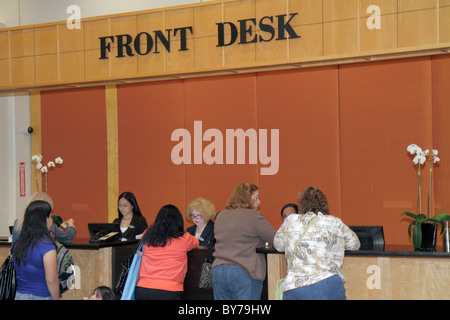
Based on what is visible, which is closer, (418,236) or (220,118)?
(418,236)

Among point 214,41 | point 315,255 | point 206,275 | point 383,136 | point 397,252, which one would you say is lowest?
point 206,275

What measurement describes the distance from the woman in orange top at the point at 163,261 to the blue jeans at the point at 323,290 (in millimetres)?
938

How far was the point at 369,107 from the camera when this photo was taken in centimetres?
682

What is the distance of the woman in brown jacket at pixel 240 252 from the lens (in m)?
4.27

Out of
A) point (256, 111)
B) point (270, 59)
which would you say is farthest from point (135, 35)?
point (256, 111)

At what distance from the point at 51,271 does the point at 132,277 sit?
811mm

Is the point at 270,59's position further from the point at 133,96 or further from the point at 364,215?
the point at 133,96

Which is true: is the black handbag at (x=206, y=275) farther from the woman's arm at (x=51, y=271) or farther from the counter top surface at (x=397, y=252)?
the woman's arm at (x=51, y=271)

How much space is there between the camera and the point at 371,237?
4723 mm

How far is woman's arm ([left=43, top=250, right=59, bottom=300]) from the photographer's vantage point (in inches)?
139

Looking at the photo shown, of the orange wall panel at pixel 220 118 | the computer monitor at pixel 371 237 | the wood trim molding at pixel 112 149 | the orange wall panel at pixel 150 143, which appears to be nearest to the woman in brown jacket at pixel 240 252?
the computer monitor at pixel 371 237

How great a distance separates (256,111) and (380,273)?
3.35 m

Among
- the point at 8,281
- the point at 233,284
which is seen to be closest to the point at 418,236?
the point at 233,284

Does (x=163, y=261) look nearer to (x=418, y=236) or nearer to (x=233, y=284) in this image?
(x=233, y=284)
